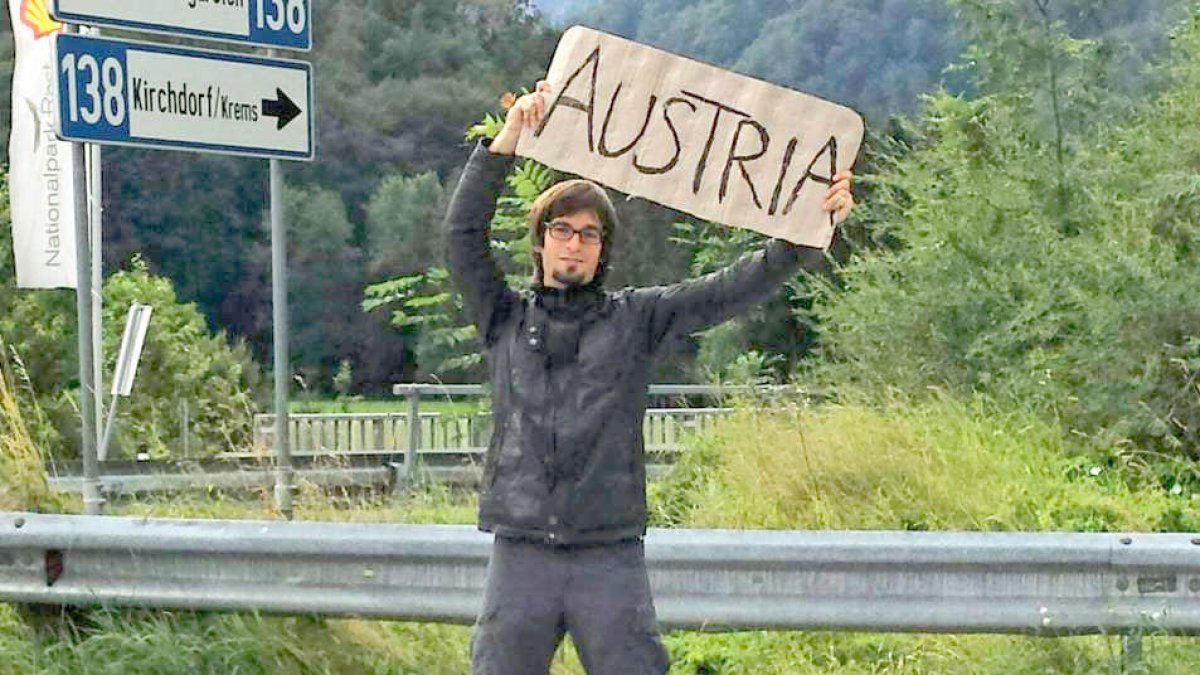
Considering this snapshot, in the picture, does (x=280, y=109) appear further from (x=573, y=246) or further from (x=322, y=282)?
(x=322, y=282)

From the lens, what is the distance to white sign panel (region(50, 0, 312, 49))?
5707mm

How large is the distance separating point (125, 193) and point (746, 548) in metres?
53.5

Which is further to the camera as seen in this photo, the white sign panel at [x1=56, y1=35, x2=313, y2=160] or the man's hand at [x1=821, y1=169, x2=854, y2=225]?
the white sign panel at [x1=56, y1=35, x2=313, y2=160]

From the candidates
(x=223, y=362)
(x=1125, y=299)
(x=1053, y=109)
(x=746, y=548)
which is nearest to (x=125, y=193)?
(x=223, y=362)

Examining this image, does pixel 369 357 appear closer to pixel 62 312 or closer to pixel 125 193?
pixel 125 193

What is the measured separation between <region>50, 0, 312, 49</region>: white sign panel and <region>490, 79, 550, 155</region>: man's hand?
237 cm

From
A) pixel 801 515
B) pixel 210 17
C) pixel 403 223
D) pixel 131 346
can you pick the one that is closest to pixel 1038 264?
pixel 801 515

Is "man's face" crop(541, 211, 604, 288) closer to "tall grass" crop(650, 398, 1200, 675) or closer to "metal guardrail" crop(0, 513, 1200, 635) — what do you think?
"metal guardrail" crop(0, 513, 1200, 635)

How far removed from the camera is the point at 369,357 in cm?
5803

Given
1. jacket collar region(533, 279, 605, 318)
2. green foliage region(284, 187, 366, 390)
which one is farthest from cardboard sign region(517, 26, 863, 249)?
green foliage region(284, 187, 366, 390)

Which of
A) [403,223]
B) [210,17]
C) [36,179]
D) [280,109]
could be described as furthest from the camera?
[403,223]

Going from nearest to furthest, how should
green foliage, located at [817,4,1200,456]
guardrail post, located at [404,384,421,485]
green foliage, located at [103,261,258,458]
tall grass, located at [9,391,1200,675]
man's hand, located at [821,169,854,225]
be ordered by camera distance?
man's hand, located at [821,169,854,225] < tall grass, located at [9,391,1200,675] < guardrail post, located at [404,384,421,485] < green foliage, located at [817,4,1200,456] < green foliage, located at [103,261,258,458]

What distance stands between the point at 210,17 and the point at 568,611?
3257 millimetres

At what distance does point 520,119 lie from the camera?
3.96 meters
